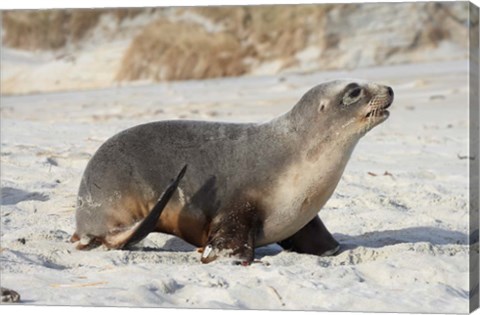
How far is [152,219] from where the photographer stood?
19.9 feet

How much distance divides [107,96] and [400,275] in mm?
8248

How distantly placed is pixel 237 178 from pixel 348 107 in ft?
2.19

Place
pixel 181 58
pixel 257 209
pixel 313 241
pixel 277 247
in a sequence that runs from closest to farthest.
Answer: pixel 257 209 → pixel 313 241 → pixel 277 247 → pixel 181 58

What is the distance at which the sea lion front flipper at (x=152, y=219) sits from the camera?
6066 millimetres

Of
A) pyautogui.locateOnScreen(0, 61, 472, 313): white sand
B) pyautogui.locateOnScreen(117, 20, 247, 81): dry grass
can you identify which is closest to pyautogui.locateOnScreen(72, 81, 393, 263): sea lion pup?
pyautogui.locateOnScreen(0, 61, 472, 313): white sand

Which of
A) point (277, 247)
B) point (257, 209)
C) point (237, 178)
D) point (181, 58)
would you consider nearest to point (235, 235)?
point (257, 209)

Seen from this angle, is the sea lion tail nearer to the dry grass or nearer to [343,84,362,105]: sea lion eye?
[343,84,362,105]: sea lion eye

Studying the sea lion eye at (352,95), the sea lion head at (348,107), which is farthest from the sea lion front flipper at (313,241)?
the sea lion eye at (352,95)

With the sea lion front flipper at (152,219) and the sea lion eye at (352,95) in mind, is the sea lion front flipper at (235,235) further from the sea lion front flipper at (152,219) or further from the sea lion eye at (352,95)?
the sea lion eye at (352,95)

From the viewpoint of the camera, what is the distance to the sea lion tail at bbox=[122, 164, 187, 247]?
607 centimetres

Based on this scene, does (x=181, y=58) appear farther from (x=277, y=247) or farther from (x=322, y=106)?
(x=322, y=106)

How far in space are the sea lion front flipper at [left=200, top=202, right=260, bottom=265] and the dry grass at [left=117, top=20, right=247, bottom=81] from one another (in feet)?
24.9

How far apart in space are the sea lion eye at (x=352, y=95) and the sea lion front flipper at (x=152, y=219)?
90 centimetres

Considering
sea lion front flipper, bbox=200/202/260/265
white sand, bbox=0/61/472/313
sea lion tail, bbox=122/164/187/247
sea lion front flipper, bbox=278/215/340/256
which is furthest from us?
sea lion front flipper, bbox=278/215/340/256
